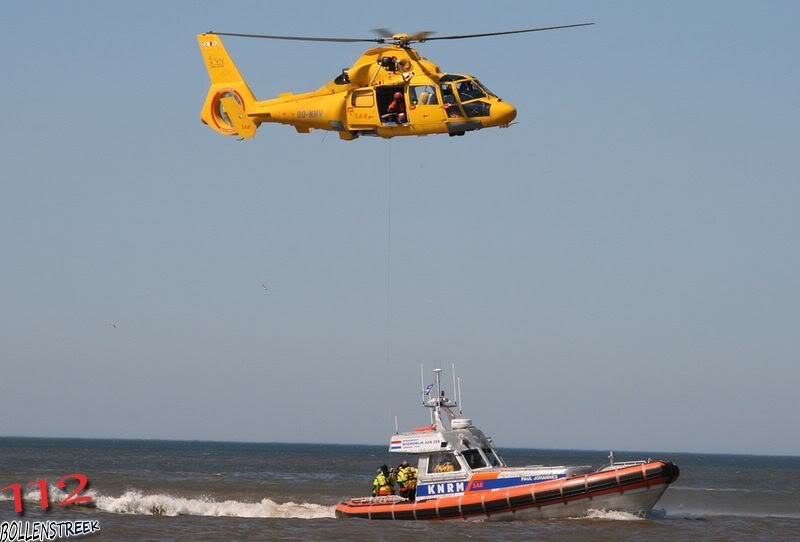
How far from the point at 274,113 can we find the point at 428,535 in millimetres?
9452

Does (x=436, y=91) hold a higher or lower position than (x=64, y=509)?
higher

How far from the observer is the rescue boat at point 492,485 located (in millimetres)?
23844

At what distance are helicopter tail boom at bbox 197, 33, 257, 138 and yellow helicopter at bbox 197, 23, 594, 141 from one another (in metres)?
0.40

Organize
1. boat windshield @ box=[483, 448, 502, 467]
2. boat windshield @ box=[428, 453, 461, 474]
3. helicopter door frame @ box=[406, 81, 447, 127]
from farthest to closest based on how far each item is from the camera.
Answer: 1. boat windshield @ box=[483, 448, 502, 467]
2. boat windshield @ box=[428, 453, 461, 474]
3. helicopter door frame @ box=[406, 81, 447, 127]

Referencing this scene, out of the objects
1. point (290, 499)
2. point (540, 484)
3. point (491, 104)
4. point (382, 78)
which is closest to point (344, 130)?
point (382, 78)

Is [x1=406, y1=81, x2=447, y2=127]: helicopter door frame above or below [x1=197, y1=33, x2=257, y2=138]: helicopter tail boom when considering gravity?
below

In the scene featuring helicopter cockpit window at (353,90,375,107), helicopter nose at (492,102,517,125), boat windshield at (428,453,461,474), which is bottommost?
boat windshield at (428,453,461,474)

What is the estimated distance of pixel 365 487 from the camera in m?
45.8

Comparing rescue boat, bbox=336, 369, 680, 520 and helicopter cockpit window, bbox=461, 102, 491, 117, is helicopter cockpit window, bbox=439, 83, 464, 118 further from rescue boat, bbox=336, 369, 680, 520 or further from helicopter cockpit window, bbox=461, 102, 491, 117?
rescue boat, bbox=336, 369, 680, 520

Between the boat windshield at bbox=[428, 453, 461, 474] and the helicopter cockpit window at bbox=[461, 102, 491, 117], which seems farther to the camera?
the boat windshield at bbox=[428, 453, 461, 474]

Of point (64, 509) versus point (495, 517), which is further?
point (64, 509)

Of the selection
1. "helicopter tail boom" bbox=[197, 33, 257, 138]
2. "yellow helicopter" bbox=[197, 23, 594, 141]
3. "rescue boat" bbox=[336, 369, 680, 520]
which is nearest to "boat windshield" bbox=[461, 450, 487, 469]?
"rescue boat" bbox=[336, 369, 680, 520]

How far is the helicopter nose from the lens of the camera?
23000 mm

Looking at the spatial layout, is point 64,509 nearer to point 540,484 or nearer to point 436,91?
point 540,484
